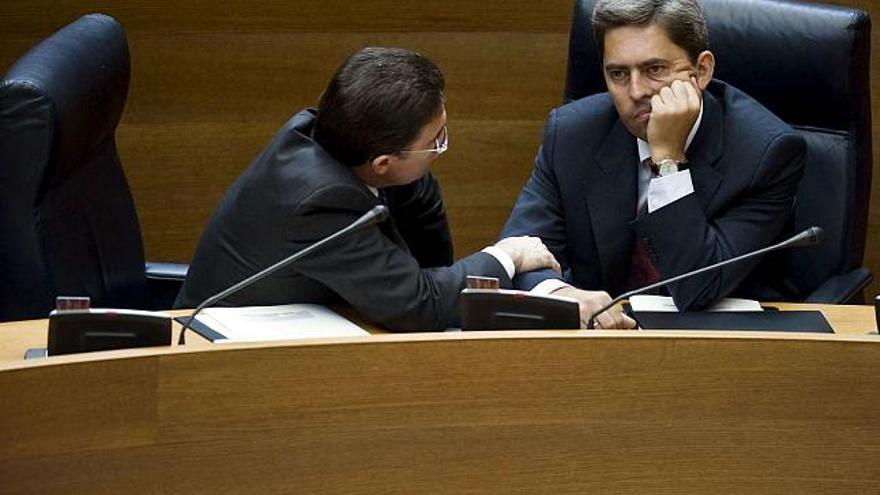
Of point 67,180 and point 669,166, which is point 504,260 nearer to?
point 669,166

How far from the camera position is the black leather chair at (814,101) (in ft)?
8.94

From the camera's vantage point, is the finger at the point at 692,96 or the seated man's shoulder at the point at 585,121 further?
the seated man's shoulder at the point at 585,121

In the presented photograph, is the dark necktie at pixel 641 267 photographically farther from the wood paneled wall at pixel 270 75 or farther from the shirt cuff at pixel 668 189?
the wood paneled wall at pixel 270 75

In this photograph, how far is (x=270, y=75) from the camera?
3.77 m

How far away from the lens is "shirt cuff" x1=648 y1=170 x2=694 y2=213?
253cm

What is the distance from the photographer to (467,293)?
Result: 200 cm

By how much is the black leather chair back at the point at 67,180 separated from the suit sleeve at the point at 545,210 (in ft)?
2.11

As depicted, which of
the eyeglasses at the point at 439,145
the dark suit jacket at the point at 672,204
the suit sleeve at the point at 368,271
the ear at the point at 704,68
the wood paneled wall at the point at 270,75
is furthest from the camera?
the wood paneled wall at the point at 270,75

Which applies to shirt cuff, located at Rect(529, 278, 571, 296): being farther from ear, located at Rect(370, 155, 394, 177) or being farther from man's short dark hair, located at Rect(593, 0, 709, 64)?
man's short dark hair, located at Rect(593, 0, 709, 64)

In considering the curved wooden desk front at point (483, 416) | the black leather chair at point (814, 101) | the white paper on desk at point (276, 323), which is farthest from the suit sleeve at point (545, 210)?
the curved wooden desk front at point (483, 416)

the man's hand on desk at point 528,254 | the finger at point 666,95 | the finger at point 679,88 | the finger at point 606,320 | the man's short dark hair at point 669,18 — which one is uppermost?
the man's short dark hair at point 669,18

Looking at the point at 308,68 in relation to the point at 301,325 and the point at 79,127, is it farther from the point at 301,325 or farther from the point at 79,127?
the point at 301,325

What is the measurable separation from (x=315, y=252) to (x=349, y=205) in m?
0.09

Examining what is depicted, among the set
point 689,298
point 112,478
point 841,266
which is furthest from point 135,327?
point 841,266
